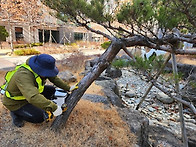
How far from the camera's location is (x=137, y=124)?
1.94m

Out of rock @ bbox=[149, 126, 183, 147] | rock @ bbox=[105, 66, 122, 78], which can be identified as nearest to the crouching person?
rock @ bbox=[149, 126, 183, 147]

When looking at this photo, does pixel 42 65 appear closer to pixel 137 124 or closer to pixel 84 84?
pixel 84 84

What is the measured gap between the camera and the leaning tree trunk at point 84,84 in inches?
63.2

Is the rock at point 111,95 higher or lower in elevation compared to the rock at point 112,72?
higher

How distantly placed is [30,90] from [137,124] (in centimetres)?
141

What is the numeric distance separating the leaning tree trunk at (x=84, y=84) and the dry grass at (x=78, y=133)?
0.11 meters

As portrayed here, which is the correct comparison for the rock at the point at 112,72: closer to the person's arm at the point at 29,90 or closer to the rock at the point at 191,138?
the rock at the point at 191,138

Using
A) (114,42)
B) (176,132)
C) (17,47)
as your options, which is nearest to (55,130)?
(114,42)

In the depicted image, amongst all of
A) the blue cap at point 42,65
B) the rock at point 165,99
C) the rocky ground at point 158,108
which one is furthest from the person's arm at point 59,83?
the rock at point 165,99

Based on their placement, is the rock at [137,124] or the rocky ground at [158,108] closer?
the rock at [137,124]

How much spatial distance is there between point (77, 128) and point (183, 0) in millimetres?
1790

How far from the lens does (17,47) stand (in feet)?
34.5

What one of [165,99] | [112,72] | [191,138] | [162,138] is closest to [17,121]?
[162,138]

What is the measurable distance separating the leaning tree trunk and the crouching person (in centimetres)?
17
